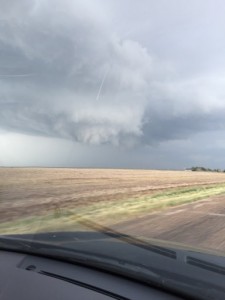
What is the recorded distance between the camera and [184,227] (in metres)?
13.0

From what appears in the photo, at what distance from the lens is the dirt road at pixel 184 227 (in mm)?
10695

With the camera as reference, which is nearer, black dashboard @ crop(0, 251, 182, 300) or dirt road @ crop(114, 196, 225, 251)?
black dashboard @ crop(0, 251, 182, 300)

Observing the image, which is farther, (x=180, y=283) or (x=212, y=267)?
(x=212, y=267)

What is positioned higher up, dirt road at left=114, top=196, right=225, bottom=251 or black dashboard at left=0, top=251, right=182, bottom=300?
black dashboard at left=0, top=251, right=182, bottom=300

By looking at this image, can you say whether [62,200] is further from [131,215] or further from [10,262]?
[10,262]

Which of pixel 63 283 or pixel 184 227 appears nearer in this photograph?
pixel 63 283

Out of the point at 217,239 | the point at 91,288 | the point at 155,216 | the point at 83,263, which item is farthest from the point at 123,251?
the point at 155,216

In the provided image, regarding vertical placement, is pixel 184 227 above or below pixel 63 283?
below

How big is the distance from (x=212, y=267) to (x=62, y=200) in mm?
21189

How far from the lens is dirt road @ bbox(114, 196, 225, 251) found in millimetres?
10695

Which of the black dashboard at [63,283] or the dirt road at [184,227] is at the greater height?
the black dashboard at [63,283]

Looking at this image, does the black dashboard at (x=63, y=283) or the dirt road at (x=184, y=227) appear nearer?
the black dashboard at (x=63, y=283)

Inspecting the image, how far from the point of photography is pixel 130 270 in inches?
110

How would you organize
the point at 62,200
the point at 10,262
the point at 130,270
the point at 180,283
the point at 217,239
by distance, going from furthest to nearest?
the point at 62,200, the point at 217,239, the point at 10,262, the point at 130,270, the point at 180,283
